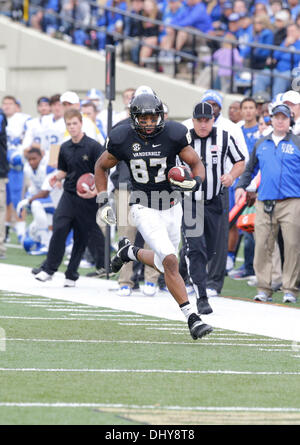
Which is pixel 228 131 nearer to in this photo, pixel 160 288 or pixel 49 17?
pixel 160 288

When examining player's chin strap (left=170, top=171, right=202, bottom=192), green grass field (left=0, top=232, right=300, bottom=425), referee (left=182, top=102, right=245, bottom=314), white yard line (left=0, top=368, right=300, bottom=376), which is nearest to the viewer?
green grass field (left=0, top=232, right=300, bottom=425)

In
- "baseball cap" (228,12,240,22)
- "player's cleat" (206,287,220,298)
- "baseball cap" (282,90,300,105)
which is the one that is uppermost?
"baseball cap" (228,12,240,22)

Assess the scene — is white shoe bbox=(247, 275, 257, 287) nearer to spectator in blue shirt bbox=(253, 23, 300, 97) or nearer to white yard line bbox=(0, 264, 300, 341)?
white yard line bbox=(0, 264, 300, 341)

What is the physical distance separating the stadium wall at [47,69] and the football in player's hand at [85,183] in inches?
385

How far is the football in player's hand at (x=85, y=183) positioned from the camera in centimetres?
1234

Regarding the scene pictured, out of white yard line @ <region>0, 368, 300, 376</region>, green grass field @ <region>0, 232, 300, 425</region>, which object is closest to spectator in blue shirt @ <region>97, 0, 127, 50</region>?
green grass field @ <region>0, 232, 300, 425</region>

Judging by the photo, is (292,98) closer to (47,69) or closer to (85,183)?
(85,183)

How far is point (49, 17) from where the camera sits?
985 inches

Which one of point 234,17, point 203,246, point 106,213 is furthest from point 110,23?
point 106,213

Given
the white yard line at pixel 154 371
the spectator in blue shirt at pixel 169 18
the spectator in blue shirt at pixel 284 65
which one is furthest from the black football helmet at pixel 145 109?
the spectator in blue shirt at pixel 169 18

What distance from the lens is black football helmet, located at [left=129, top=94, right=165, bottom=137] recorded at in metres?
9.02

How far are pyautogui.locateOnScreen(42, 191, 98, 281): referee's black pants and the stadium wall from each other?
32.0 feet

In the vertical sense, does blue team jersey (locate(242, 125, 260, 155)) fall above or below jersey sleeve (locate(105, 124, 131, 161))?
above

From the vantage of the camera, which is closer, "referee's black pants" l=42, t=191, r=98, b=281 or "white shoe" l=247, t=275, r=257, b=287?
"referee's black pants" l=42, t=191, r=98, b=281
